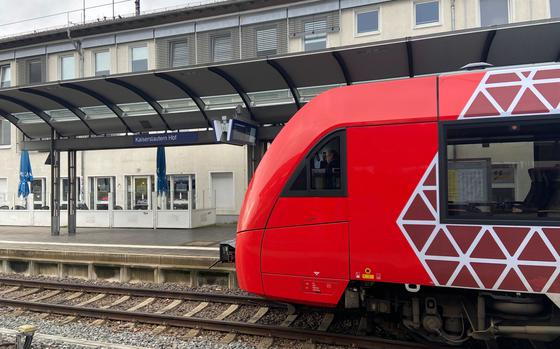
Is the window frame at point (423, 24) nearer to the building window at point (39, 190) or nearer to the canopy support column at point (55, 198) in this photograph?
the canopy support column at point (55, 198)

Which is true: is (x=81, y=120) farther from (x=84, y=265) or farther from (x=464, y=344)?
(x=464, y=344)

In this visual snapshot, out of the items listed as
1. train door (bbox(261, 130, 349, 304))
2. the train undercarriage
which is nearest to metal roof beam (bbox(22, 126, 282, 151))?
train door (bbox(261, 130, 349, 304))

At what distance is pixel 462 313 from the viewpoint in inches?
181

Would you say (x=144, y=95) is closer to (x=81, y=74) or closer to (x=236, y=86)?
(x=236, y=86)

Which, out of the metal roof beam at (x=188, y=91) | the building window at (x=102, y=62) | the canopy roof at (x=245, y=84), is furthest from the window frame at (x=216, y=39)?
the metal roof beam at (x=188, y=91)

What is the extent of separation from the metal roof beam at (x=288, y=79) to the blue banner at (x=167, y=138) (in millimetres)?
2938

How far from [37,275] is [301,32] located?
39.7 feet

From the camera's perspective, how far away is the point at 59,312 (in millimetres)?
7207

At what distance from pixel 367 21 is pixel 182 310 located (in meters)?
12.8

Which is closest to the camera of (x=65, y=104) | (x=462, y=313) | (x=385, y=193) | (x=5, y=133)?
(x=385, y=193)

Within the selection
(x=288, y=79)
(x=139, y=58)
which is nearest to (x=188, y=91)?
(x=288, y=79)

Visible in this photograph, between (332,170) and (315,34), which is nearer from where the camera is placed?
(332,170)

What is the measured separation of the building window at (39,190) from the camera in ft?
69.4

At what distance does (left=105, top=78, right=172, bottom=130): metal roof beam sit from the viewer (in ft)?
34.3
